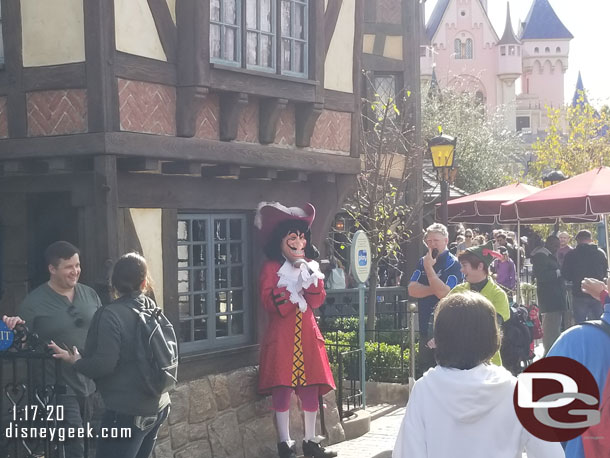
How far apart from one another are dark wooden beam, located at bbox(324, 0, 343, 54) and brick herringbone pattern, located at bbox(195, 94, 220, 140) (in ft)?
6.01

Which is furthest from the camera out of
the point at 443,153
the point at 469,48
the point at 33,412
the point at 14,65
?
the point at 469,48

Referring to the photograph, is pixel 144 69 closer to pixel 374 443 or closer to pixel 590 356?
pixel 374 443

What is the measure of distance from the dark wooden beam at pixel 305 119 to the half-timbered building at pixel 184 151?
13 mm

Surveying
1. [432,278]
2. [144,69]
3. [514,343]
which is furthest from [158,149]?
[514,343]

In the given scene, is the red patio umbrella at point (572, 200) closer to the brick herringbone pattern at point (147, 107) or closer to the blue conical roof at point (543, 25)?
the brick herringbone pattern at point (147, 107)

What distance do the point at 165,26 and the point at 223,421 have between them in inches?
130

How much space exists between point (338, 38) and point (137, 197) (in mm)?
3176

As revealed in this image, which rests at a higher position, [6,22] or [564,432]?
[6,22]

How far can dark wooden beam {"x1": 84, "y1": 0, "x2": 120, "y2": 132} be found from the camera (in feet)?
24.8

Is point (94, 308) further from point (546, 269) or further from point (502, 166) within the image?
point (502, 166)

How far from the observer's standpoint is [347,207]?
57.0 feet

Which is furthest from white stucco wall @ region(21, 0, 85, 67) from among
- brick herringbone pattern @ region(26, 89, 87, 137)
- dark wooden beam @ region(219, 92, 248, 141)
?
dark wooden beam @ region(219, 92, 248, 141)

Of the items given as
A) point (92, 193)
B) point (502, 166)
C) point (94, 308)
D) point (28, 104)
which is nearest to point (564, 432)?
point (94, 308)

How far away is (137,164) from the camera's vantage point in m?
7.97
